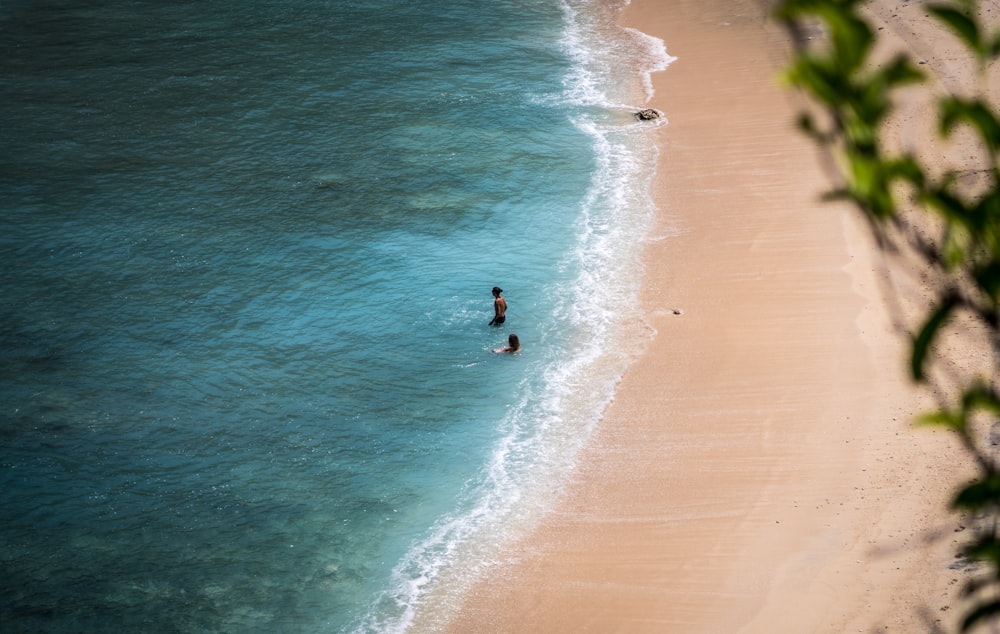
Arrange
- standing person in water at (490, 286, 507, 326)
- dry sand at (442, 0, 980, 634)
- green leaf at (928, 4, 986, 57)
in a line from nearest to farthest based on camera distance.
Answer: green leaf at (928, 4, 986, 57)
dry sand at (442, 0, 980, 634)
standing person in water at (490, 286, 507, 326)

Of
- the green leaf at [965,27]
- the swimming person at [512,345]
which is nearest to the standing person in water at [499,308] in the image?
the swimming person at [512,345]

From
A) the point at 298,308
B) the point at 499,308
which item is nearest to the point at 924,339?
the point at 499,308

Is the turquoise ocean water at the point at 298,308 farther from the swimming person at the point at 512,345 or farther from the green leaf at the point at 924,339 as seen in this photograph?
the green leaf at the point at 924,339

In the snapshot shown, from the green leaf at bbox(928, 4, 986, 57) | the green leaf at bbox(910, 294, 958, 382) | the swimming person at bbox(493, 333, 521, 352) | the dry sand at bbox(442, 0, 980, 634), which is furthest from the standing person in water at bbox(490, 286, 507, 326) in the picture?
the green leaf at bbox(910, 294, 958, 382)

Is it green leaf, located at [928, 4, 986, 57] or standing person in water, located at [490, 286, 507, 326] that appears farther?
standing person in water, located at [490, 286, 507, 326]

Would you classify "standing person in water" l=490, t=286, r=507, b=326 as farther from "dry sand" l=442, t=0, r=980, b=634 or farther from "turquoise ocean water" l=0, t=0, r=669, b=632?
"dry sand" l=442, t=0, r=980, b=634

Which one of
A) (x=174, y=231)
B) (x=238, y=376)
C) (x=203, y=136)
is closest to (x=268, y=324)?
(x=238, y=376)
